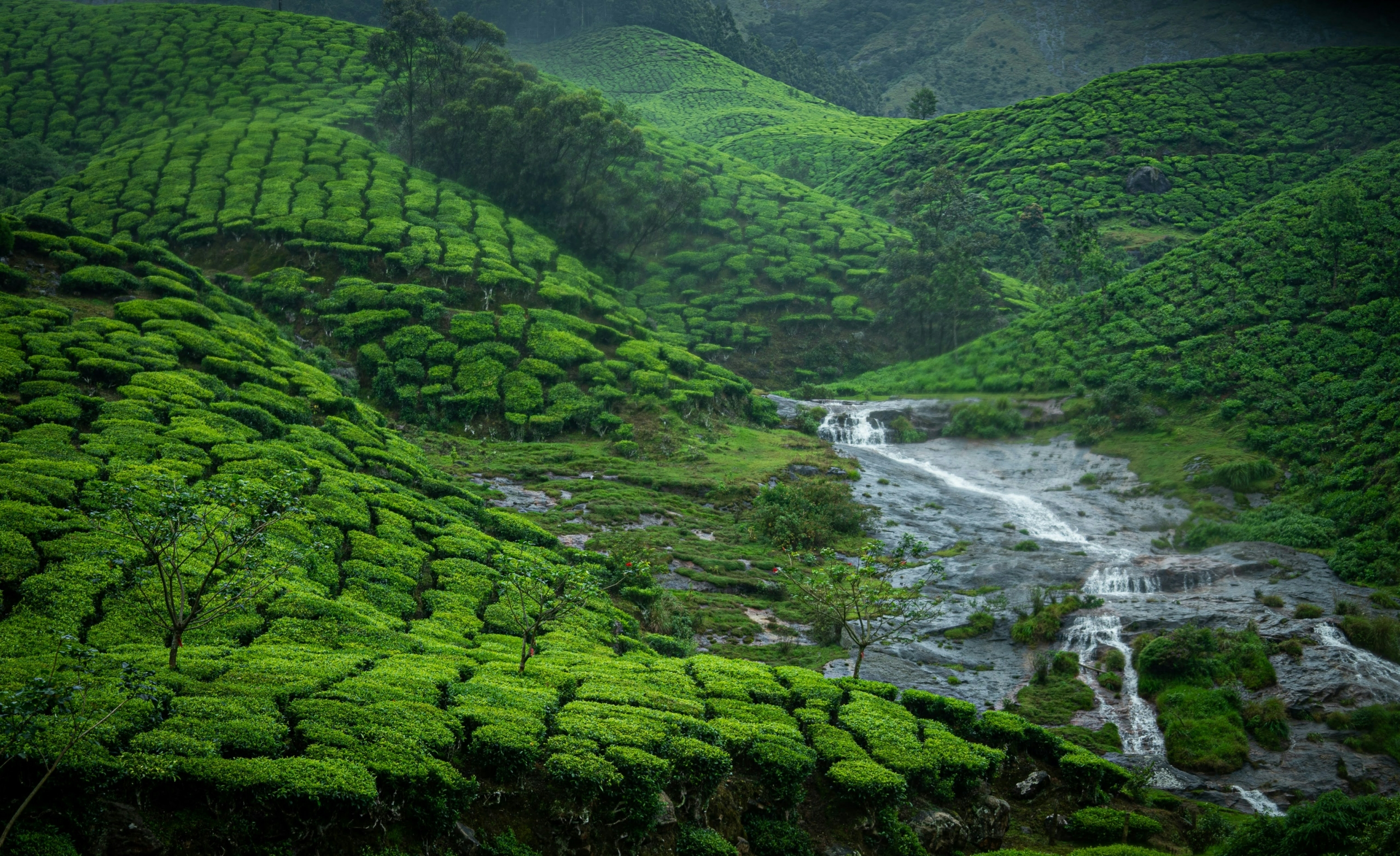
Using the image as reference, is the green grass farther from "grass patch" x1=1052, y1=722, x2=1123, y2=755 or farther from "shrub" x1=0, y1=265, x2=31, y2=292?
"shrub" x1=0, y1=265, x2=31, y2=292

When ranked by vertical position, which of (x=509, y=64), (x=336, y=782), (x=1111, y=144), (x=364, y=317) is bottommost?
(x=336, y=782)

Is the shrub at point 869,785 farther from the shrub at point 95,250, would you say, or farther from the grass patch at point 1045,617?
the shrub at point 95,250

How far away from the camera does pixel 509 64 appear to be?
75.6 m

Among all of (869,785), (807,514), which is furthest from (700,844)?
(807,514)

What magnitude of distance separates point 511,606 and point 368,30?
10716 centimetres

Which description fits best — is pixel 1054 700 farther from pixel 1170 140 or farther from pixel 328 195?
pixel 1170 140

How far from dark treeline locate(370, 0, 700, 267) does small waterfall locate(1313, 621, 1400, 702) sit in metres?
55.9

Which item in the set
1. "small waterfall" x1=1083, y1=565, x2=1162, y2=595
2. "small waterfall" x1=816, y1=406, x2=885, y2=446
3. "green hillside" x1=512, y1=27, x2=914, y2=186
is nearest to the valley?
"small waterfall" x1=1083, y1=565, x2=1162, y2=595

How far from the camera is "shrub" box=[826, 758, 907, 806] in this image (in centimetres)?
1681

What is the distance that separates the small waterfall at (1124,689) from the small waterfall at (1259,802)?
2.29m

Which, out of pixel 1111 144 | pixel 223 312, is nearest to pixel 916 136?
pixel 1111 144

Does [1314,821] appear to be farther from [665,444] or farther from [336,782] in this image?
[665,444]

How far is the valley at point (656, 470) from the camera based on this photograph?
1487 cm

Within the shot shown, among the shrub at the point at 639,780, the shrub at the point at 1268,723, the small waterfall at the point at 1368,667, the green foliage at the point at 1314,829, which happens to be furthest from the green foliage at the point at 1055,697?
the shrub at the point at 639,780
